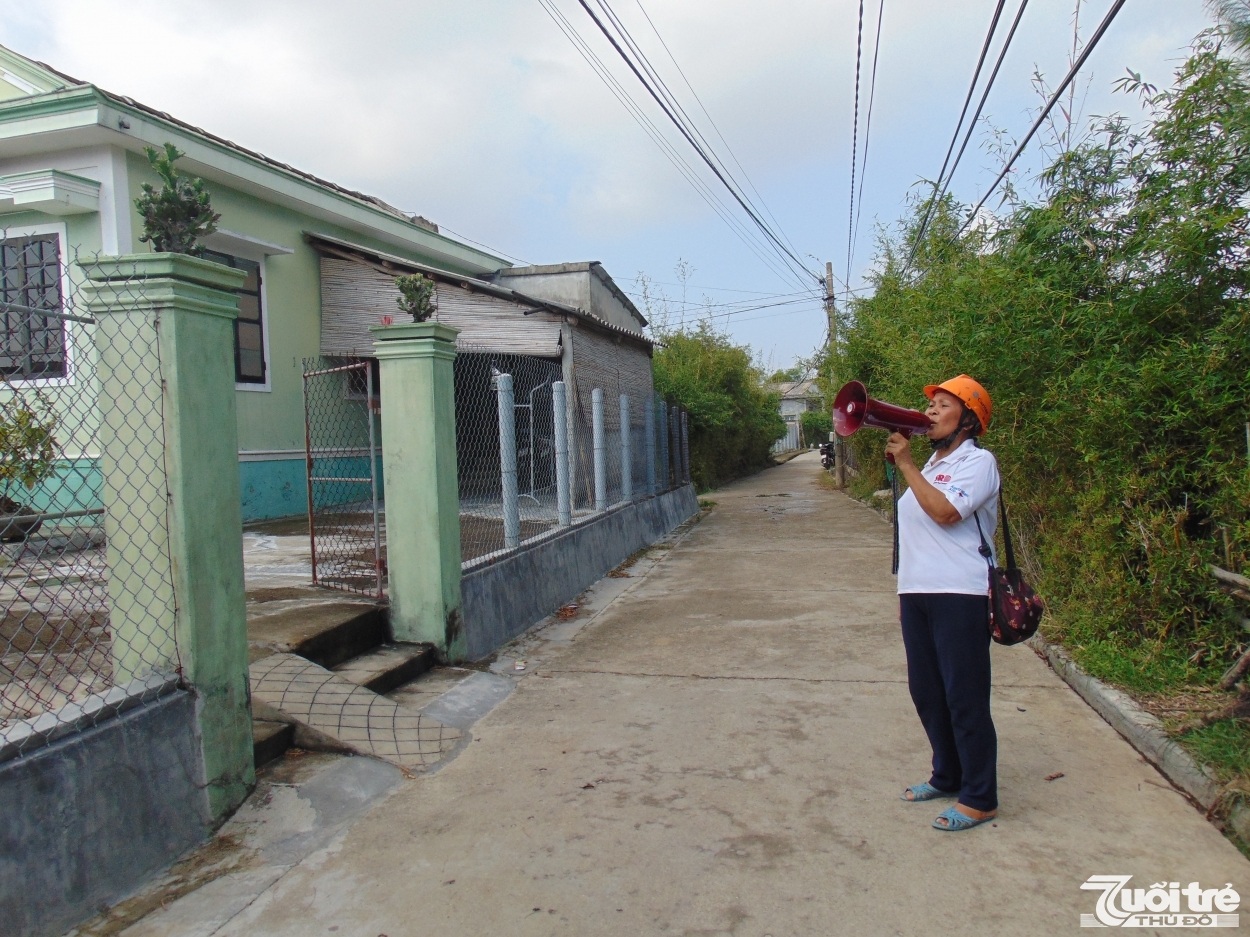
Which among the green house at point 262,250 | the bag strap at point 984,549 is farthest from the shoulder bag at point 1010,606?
the green house at point 262,250

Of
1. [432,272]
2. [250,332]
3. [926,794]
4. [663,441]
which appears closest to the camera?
[926,794]

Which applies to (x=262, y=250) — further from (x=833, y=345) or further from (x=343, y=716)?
(x=833, y=345)

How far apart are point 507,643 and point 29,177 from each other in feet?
20.7

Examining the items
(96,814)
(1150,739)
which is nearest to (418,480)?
(96,814)

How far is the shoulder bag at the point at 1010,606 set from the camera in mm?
2969

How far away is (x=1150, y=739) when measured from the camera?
3789mm

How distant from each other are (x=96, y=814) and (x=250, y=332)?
8.38 metres

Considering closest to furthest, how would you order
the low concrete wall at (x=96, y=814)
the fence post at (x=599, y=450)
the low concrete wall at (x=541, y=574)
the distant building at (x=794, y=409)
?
the low concrete wall at (x=96, y=814)
the low concrete wall at (x=541, y=574)
the fence post at (x=599, y=450)
the distant building at (x=794, y=409)

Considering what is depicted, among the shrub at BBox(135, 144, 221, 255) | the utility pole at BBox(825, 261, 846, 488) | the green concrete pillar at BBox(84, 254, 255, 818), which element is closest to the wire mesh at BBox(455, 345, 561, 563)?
the green concrete pillar at BBox(84, 254, 255, 818)

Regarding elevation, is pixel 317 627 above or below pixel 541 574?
above

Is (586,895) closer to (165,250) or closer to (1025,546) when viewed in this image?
(165,250)

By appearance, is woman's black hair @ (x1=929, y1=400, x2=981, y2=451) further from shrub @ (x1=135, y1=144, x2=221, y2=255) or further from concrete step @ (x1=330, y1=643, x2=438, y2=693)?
concrete step @ (x1=330, y1=643, x2=438, y2=693)

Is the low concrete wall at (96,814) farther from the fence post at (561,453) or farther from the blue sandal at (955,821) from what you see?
the fence post at (561,453)

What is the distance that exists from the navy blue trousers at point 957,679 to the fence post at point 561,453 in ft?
14.5
